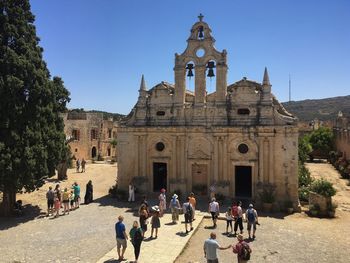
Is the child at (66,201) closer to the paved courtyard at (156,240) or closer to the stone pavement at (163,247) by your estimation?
the paved courtyard at (156,240)

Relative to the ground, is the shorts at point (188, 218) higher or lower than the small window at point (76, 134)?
lower

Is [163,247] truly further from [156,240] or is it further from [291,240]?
[291,240]

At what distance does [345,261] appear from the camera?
12.4m

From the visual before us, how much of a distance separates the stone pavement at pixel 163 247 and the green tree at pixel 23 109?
279 inches

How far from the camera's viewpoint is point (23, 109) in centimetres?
1731

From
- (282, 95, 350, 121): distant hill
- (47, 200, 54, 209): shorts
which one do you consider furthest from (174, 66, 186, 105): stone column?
(282, 95, 350, 121): distant hill

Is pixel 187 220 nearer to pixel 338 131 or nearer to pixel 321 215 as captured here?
pixel 321 215

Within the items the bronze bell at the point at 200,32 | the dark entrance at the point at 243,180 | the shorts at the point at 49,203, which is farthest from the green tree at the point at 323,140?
the shorts at the point at 49,203

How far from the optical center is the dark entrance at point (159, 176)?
2291cm

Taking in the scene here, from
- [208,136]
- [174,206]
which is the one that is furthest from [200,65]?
[174,206]

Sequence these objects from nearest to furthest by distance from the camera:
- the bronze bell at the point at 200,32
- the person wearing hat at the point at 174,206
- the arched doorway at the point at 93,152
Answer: the person wearing hat at the point at 174,206, the bronze bell at the point at 200,32, the arched doorway at the point at 93,152

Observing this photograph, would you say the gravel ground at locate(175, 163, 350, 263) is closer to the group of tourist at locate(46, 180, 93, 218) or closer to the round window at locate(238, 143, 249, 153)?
the round window at locate(238, 143, 249, 153)

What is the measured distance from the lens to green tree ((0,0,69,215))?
54.4ft

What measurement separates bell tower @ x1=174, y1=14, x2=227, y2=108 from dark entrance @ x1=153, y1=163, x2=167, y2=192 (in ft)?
14.6
